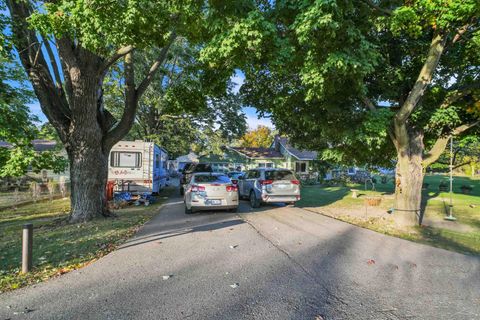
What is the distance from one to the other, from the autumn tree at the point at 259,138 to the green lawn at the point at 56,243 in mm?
56686

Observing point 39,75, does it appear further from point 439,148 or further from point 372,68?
point 439,148

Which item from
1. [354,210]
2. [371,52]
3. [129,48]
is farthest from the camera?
[354,210]

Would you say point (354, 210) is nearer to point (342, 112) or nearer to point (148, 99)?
point (342, 112)

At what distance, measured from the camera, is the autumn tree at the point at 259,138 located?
66.1 meters

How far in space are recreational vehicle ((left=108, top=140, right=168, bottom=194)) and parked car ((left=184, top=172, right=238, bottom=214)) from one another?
4516mm

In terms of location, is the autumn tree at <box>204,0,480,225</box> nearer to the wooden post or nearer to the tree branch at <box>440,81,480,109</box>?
the tree branch at <box>440,81,480,109</box>

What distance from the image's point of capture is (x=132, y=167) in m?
14.1

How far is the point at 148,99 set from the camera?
80.8ft

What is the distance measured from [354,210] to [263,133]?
183 feet

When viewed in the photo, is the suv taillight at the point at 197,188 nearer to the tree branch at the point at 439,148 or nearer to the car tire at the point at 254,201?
the car tire at the point at 254,201

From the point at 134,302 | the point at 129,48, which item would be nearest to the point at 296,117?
the point at 129,48

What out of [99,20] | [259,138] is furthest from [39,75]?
[259,138]

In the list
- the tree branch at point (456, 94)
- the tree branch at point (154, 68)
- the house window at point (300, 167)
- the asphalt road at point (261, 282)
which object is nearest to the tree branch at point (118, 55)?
the tree branch at point (154, 68)

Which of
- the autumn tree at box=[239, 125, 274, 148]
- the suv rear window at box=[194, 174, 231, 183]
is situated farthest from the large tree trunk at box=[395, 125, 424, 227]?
the autumn tree at box=[239, 125, 274, 148]
